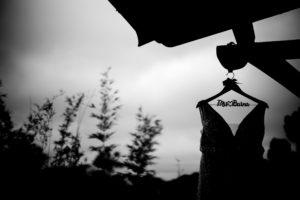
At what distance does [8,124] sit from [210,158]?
16.8 ft

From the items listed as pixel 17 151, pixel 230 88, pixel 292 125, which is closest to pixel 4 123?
pixel 17 151

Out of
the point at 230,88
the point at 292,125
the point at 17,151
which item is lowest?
the point at 17,151

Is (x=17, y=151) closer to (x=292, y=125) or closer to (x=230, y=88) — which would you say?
(x=230, y=88)

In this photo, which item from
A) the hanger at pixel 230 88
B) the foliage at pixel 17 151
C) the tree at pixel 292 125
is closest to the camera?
the hanger at pixel 230 88

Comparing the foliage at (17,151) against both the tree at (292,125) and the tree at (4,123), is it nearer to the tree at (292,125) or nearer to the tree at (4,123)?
the tree at (4,123)

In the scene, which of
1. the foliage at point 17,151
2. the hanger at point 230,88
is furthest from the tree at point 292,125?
the foliage at point 17,151

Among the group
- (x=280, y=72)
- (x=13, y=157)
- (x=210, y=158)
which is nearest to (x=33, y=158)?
(x=13, y=157)

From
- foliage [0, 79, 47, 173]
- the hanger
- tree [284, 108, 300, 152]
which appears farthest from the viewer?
tree [284, 108, 300, 152]

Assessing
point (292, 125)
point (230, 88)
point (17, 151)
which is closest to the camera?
point (230, 88)

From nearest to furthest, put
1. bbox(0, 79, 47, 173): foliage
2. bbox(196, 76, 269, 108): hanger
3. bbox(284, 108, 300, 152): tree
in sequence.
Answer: bbox(196, 76, 269, 108): hanger
bbox(0, 79, 47, 173): foliage
bbox(284, 108, 300, 152): tree

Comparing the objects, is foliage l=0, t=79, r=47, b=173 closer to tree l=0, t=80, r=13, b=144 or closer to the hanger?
tree l=0, t=80, r=13, b=144

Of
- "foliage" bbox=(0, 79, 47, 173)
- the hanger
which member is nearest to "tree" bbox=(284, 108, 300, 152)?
the hanger

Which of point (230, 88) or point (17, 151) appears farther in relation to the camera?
point (17, 151)

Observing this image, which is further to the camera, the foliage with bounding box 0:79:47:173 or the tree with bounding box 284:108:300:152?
the tree with bounding box 284:108:300:152
